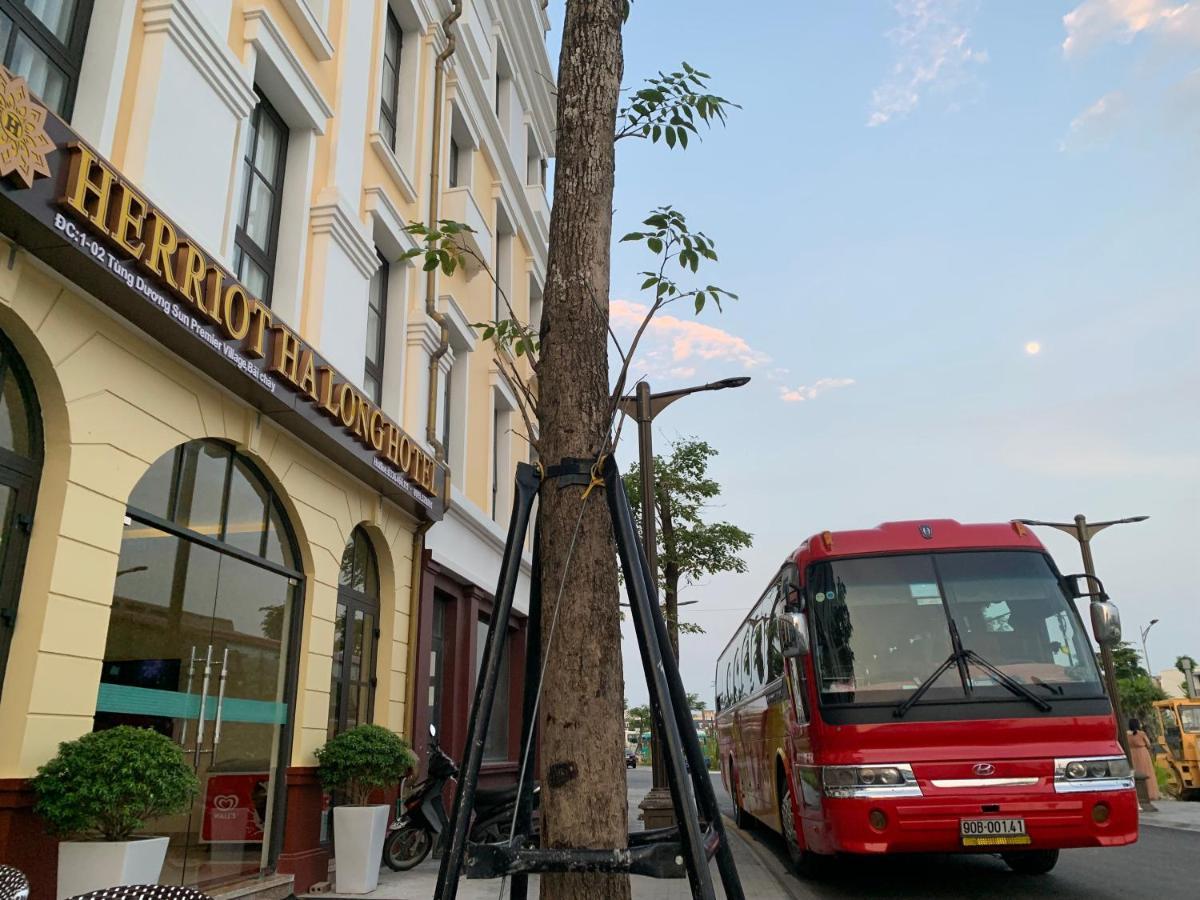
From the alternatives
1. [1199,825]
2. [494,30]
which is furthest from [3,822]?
[494,30]

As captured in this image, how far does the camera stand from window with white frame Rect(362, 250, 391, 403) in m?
11.4

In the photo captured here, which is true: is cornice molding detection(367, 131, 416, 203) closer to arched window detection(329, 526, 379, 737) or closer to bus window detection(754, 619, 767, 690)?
arched window detection(329, 526, 379, 737)

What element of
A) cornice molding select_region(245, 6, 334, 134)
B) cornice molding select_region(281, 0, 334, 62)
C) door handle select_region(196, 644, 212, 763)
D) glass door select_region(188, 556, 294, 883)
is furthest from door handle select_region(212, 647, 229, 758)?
cornice molding select_region(281, 0, 334, 62)

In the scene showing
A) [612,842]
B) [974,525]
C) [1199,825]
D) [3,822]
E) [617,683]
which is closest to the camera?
[612,842]

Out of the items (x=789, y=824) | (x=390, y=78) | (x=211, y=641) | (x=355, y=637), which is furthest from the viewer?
(x=390, y=78)

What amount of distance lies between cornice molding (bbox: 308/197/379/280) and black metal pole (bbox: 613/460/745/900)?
771cm

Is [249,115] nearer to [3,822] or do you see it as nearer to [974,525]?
[3,822]

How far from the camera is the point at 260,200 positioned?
9055mm

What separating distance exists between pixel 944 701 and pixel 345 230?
7.60m

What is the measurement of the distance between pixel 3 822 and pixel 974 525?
7.57m

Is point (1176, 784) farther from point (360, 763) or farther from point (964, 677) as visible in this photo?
point (360, 763)

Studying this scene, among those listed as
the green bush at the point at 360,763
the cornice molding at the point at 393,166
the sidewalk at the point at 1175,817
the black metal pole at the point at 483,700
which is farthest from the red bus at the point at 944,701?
the cornice molding at the point at 393,166

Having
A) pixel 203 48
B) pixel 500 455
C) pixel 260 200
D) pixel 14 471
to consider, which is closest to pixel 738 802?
pixel 500 455

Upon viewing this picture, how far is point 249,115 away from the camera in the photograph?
8.23 meters
